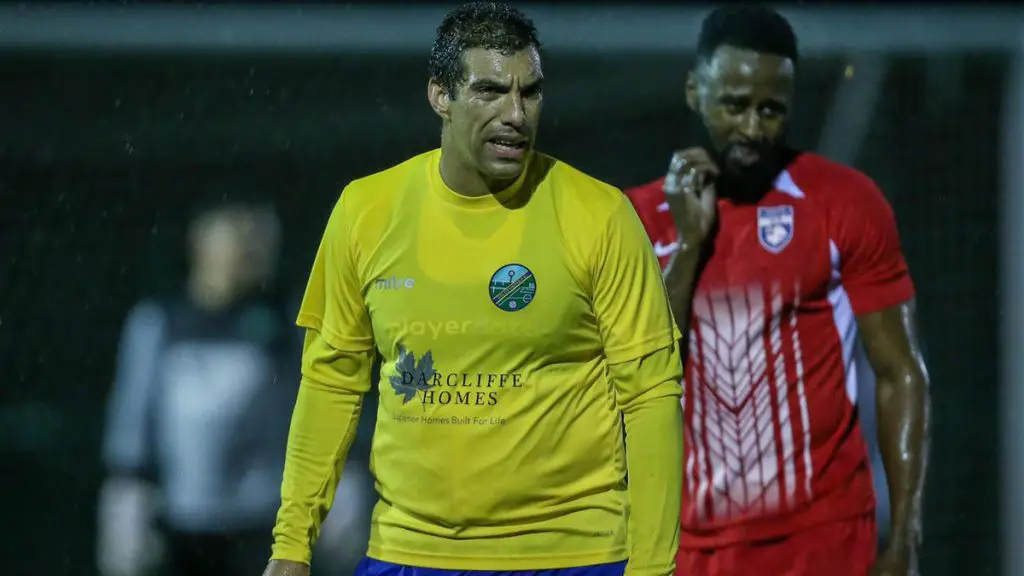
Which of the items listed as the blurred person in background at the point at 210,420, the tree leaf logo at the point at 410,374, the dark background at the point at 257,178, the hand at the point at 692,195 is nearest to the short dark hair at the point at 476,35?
the tree leaf logo at the point at 410,374

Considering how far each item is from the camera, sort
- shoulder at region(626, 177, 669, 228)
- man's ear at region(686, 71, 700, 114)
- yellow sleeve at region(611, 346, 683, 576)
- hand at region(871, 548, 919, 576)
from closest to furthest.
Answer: yellow sleeve at region(611, 346, 683, 576) < hand at region(871, 548, 919, 576) < shoulder at region(626, 177, 669, 228) < man's ear at region(686, 71, 700, 114)

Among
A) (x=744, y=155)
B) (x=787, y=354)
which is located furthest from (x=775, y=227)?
(x=787, y=354)

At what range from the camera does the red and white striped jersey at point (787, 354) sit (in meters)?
3.62

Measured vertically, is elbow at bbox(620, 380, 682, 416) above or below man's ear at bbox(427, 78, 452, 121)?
below

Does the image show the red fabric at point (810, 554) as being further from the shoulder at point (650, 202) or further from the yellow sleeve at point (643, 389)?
the yellow sleeve at point (643, 389)

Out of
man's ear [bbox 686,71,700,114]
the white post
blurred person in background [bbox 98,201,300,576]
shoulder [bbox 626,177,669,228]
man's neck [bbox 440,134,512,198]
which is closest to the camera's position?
A: man's neck [bbox 440,134,512,198]

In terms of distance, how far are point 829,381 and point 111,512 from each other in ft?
8.61

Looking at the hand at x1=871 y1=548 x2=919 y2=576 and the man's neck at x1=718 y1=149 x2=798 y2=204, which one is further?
the man's neck at x1=718 y1=149 x2=798 y2=204

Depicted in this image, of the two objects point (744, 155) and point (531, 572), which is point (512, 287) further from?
point (744, 155)

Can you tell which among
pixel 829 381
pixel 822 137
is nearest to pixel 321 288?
pixel 829 381

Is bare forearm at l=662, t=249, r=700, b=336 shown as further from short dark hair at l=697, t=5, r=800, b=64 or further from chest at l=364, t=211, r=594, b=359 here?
chest at l=364, t=211, r=594, b=359

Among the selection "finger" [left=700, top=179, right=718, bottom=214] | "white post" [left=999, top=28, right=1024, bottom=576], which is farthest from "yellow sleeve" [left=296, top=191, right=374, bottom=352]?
"white post" [left=999, top=28, right=1024, bottom=576]

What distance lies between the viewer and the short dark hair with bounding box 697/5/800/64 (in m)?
3.75

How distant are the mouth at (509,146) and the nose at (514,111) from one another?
3 cm
